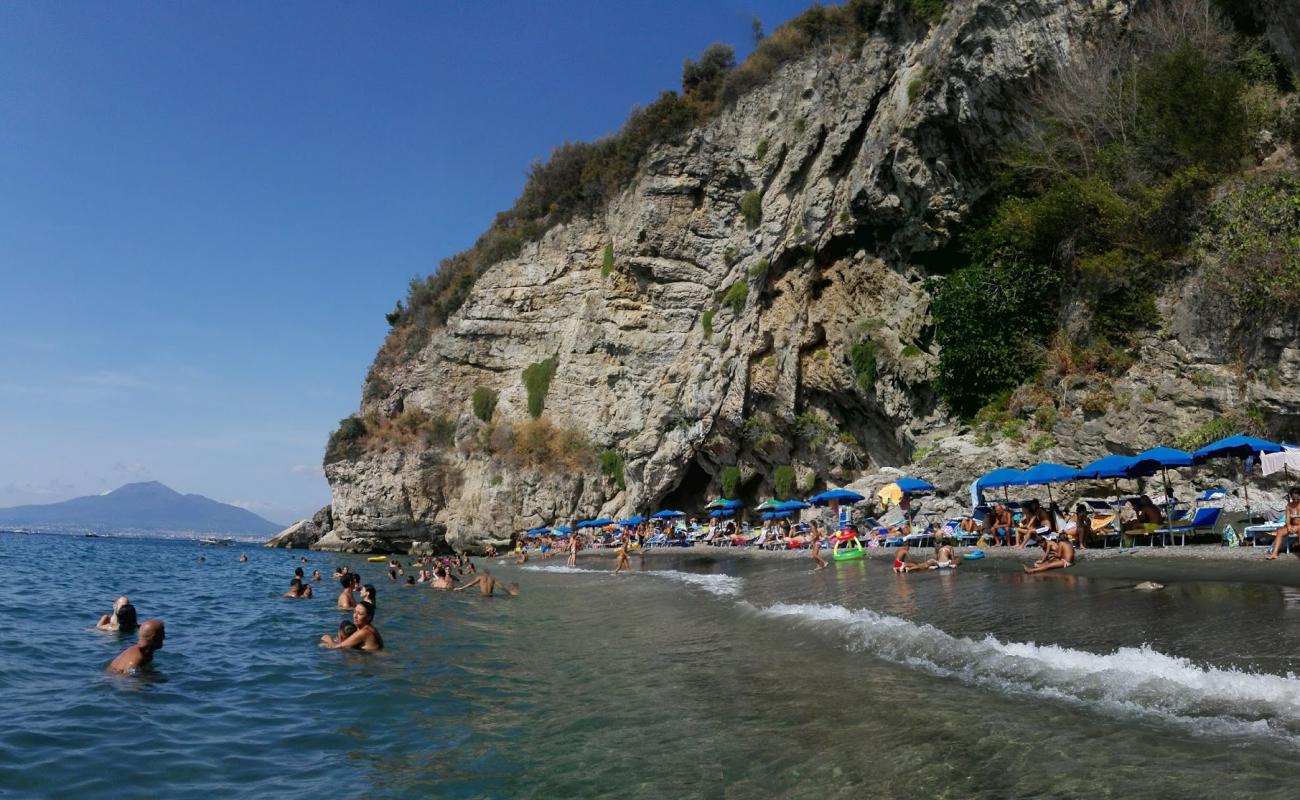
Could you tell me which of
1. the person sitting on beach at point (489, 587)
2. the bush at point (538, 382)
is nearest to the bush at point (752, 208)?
the bush at point (538, 382)

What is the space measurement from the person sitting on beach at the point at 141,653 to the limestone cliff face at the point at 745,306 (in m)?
23.9

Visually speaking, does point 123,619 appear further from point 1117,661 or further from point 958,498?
point 958,498

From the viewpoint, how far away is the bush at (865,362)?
29281 mm

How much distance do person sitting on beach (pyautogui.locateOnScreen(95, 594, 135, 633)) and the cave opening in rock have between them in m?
29.9

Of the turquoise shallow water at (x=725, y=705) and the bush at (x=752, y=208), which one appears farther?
the bush at (x=752, y=208)

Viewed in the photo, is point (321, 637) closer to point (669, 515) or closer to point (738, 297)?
point (669, 515)

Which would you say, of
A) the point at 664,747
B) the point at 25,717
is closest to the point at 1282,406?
the point at 664,747

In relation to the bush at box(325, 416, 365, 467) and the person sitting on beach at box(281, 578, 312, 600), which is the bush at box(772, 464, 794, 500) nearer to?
the person sitting on beach at box(281, 578, 312, 600)

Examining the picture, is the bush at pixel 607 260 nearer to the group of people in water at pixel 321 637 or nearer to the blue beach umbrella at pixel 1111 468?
the group of people in water at pixel 321 637

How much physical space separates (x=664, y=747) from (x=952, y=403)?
22574 mm

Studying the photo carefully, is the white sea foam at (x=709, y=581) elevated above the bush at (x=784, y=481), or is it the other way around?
the bush at (x=784, y=481)

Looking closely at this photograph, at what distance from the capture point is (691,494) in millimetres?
42156

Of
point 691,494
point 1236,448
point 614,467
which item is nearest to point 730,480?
point 691,494

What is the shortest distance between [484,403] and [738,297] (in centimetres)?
2015
